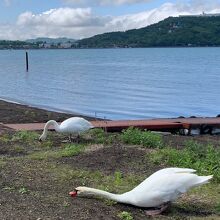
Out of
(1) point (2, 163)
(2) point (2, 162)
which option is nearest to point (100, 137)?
(2) point (2, 162)

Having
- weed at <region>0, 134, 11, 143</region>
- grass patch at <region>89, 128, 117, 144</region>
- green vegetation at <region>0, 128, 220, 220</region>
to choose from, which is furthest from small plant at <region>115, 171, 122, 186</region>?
weed at <region>0, 134, 11, 143</region>

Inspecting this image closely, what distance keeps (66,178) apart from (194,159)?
2973 millimetres

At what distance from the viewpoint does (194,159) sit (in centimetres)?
1102

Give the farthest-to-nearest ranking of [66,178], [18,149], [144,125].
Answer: [144,125] < [18,149] < [66,178]

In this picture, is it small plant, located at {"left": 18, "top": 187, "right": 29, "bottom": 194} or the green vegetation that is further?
small plant, located at {"left": 18, "top": 187, "right": 29, "bottom": 194}

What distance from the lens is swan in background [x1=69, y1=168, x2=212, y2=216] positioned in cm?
748

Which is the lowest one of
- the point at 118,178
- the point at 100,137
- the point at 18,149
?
the point at 100,137

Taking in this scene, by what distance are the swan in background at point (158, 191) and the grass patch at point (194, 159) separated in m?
2.26

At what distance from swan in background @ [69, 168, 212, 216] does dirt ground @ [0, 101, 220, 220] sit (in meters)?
0.13

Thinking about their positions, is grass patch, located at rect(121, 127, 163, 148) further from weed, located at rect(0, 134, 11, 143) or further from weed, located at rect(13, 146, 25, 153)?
weed, located at rect(0, 134, 11, 143)

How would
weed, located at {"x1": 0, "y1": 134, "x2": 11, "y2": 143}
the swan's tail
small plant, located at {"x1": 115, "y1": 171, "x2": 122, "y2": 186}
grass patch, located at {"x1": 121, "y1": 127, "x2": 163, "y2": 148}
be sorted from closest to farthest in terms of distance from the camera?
1. the swan's tail
2. small plant, located at {"x1": 115, "y1": 171, "x2": 122, "y2": 186}
3. grass patch, located at {"x1": 121, "y1": 127, "x2": 163, "y2": 148}
4. weed, located at {"x1": 0, "y1": 134, "x2": 11, "y2": 143}

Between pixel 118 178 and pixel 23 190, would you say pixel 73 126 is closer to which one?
pixel 118 178

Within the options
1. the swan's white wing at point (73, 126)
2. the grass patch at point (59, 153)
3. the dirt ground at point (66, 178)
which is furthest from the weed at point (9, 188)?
the swan's white wing at point (73, 126)

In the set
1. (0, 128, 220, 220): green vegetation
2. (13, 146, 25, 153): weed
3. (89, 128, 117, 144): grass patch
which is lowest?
(89, 128, 117, 144): grass patch
